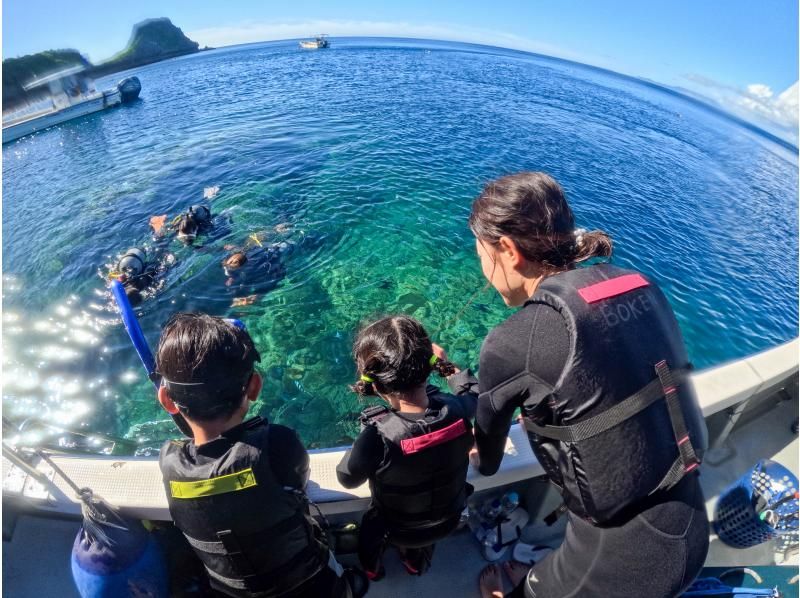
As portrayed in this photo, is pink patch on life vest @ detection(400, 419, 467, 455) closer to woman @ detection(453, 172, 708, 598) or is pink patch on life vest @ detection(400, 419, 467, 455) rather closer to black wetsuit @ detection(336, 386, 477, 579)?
black wetsuit @ detection(336, 386, 477, 579)

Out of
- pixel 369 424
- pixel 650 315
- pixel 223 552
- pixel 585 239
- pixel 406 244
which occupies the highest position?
pixel 585 239

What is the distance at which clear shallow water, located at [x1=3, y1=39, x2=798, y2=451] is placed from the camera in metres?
6.15

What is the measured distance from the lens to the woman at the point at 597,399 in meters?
1.45

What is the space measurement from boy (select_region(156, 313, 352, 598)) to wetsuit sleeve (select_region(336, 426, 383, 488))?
27 centimetres

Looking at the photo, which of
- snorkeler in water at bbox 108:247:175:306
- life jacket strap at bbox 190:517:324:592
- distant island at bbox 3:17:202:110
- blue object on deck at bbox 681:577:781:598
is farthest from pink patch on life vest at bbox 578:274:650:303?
distant island at bbox 3:17:202:110

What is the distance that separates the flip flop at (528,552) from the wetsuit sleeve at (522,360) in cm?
194

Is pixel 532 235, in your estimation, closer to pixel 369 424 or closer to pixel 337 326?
pixel 369 424

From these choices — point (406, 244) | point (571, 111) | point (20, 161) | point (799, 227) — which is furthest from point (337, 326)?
point (571, 111)

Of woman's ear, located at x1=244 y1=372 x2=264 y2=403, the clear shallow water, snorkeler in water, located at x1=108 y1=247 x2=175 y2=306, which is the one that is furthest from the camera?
snorkeler in water, located at x1=108 y1=247 x2=175 y2=306

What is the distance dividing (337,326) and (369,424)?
453 centimetres

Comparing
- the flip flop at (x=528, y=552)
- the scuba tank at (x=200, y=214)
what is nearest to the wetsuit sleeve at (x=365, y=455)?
the flip flop at (x=528, y=552)

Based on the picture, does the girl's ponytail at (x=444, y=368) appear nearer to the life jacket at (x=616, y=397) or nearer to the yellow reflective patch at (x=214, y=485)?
the life jacket at (x=616, y=397)

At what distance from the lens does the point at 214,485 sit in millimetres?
1772

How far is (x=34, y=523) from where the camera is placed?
2.63 meters
